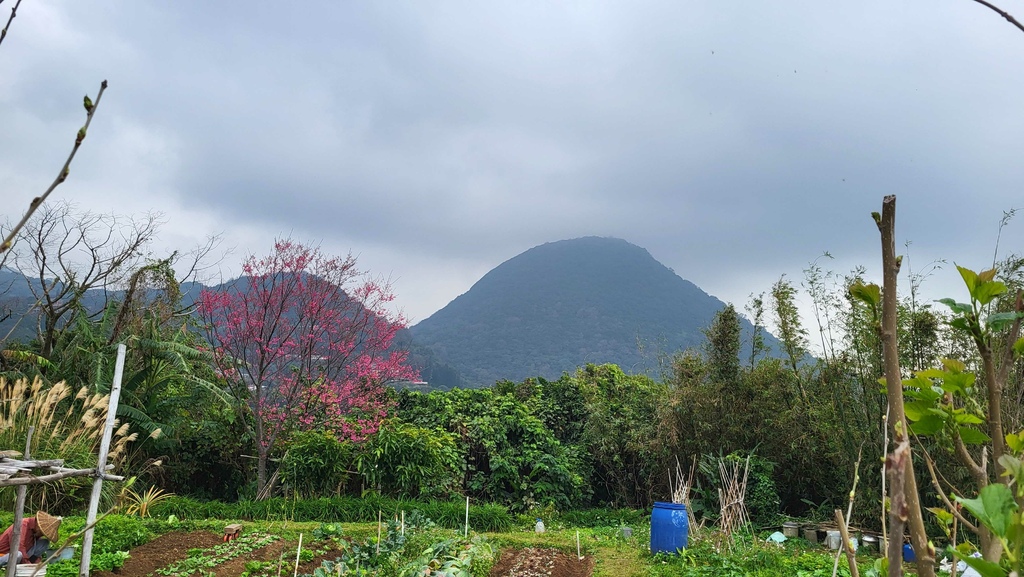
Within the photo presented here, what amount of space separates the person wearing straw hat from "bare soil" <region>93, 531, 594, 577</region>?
99 cm

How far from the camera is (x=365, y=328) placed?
1045 centimetres

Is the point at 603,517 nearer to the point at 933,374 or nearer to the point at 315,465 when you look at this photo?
the point at 315,465

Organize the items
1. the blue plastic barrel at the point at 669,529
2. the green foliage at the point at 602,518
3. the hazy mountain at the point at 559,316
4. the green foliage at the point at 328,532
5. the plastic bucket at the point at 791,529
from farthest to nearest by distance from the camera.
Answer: the hazy mountain at the point at 559,316 < the green foliage at the point at 602,518 < the plastic bucket at the point at 791,529 < the green foliage at the point at 328,532 < the blue plastic barrel at the point at 669,529

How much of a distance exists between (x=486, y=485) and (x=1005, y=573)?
1040 centimetres

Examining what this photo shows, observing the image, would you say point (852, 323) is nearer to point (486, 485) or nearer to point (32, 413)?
point (486, 485)

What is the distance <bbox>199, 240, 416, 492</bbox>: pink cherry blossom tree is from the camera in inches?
381

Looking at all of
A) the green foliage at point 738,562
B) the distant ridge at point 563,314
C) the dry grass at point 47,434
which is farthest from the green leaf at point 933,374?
the distant ridge at point 563,314

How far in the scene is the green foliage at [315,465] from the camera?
9.10 m

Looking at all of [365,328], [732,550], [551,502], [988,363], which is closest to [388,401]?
[365,328]

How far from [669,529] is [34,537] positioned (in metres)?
5.77

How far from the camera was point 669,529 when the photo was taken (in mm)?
6773

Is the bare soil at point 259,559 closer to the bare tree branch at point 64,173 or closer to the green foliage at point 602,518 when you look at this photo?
the green foliage at point 602,518

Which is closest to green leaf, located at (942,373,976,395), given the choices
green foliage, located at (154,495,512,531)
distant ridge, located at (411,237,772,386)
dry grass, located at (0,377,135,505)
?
dry grass, located at (0,377,135,505)

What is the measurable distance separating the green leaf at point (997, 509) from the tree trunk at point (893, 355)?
0.09m
